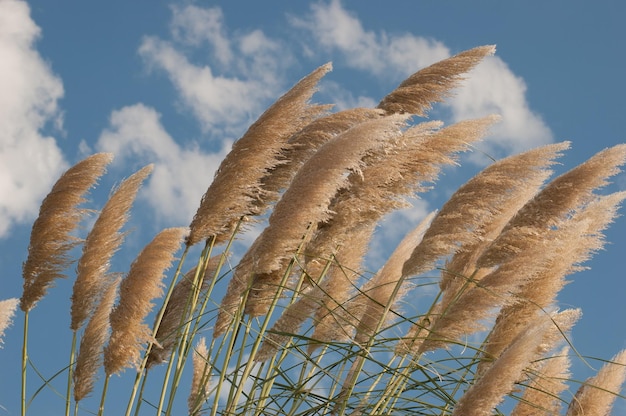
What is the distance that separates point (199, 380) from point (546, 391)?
1.97 meters

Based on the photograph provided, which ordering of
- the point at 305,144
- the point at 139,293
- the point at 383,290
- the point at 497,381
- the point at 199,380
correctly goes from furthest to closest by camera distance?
the point at 199,380
the point at 383,290
the point at 305,144
the point at 139,293
the point at 497,381

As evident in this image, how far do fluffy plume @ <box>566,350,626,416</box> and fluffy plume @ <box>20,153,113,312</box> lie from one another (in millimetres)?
2441

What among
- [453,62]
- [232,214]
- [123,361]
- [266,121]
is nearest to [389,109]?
[453,62]

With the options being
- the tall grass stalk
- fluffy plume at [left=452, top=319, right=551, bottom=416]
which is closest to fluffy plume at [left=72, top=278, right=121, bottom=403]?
the tall grass stalk

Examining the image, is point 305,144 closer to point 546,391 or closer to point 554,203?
point 554,203

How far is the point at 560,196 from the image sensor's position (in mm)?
3578

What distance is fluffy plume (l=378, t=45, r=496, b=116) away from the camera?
427 cm

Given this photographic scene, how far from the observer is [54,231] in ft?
14.3

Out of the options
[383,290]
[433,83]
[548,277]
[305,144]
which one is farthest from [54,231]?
[548,277]

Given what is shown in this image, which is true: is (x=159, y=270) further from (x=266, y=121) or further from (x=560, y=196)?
(x=560, y=196)

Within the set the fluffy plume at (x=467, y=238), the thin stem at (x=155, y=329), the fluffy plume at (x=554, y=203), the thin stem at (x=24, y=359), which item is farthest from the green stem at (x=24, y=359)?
the fluffy plume at (x=554, y=203)

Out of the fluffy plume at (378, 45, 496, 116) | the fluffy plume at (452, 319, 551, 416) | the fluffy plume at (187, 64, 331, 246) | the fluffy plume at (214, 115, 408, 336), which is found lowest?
the fluffy plume at (452, 319, 551, 416)

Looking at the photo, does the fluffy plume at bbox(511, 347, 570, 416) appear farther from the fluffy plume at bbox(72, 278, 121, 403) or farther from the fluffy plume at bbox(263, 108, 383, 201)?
the fluffy plume at bbox(72, 278, 121, 403)

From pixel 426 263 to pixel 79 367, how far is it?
5.55ft
